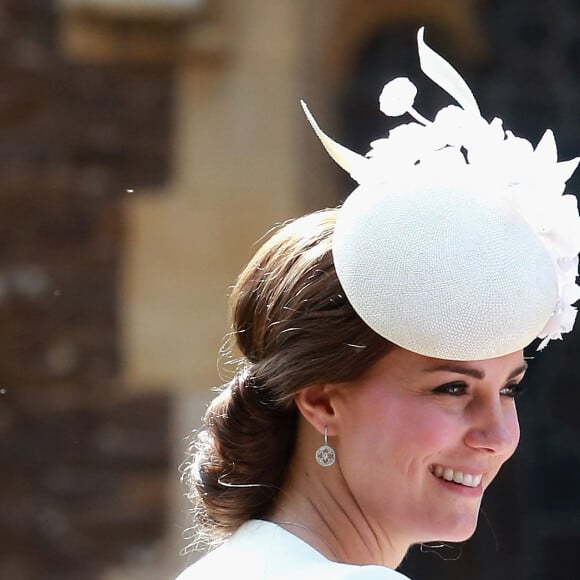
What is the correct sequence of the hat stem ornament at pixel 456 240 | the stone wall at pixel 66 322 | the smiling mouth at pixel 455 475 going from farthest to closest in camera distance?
1. the stone wall at pixel 66 322
2. the smiling mouth at pixel 455 475
3. the hat stem ornament at pixel 456 240

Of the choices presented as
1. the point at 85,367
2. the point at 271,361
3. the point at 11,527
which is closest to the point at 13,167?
the point at 85,367

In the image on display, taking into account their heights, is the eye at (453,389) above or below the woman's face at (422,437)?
above

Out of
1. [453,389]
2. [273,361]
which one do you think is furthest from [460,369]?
[273,361]

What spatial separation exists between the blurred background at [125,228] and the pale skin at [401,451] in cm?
328

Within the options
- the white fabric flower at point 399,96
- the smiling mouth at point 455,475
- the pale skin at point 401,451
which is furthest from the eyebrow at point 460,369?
the white fabric flower at point 399,96

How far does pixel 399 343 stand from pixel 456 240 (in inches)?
6.5

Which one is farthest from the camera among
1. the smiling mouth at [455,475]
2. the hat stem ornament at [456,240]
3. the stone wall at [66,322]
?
the stone wall at [66,322]

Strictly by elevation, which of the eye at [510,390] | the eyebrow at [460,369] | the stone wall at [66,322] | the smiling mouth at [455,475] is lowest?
the stone wall at [66,322]

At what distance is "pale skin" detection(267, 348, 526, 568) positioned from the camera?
2.09 m

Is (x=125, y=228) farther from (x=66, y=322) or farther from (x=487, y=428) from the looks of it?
(x=487, y=428)

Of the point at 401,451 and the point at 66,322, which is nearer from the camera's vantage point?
the point at 401,451

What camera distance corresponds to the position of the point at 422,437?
209 cm

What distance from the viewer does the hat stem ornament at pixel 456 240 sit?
201 cm

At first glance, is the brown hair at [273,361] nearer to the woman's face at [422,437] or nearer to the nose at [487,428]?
the woman's face at [422,437]
